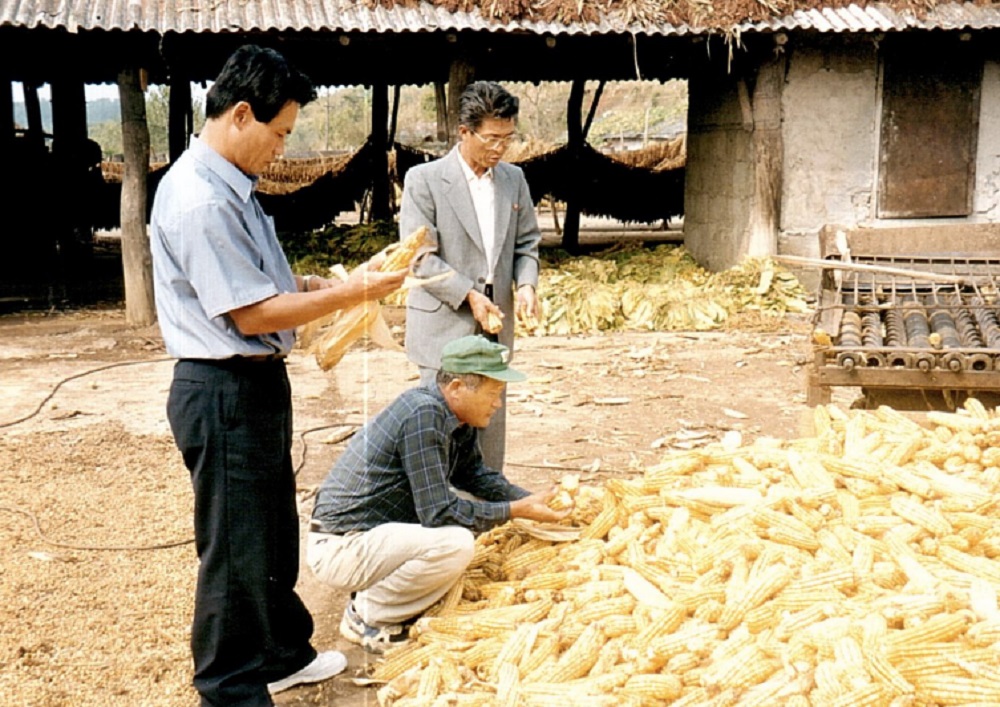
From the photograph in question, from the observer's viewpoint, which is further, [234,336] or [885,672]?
[234,336]

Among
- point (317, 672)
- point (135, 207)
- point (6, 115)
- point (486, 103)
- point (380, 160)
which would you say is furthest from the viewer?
point (380, 160)

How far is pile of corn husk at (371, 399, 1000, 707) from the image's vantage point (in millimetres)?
3045

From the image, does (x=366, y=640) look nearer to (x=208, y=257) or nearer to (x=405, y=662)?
(x=405, y=662)

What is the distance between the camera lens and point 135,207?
11.8 metres

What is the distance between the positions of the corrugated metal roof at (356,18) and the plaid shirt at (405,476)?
7939 millimetres

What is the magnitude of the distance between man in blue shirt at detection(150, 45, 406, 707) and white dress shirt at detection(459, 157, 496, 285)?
1.41 m

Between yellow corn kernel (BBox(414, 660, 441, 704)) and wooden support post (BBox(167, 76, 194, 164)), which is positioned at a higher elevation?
wooden support post (BBox(167, 76, 194, 164))

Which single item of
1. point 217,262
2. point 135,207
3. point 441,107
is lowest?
point 135,207

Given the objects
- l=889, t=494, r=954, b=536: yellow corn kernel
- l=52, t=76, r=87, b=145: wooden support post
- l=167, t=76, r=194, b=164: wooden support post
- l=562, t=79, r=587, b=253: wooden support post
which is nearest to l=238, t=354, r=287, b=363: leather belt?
l=889, t=494, r=954, b=536: yellow corn kernel

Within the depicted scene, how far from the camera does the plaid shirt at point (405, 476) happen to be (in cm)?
369

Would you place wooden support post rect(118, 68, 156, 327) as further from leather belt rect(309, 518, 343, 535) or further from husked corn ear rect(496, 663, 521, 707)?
husked corn ear rect(496, 663, 521, 707)

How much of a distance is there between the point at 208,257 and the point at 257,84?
50 cm

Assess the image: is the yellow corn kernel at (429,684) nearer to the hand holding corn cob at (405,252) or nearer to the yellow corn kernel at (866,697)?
the yellow corn kernel at (866,697)

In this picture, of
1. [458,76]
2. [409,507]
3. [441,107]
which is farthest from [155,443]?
[441,107]
